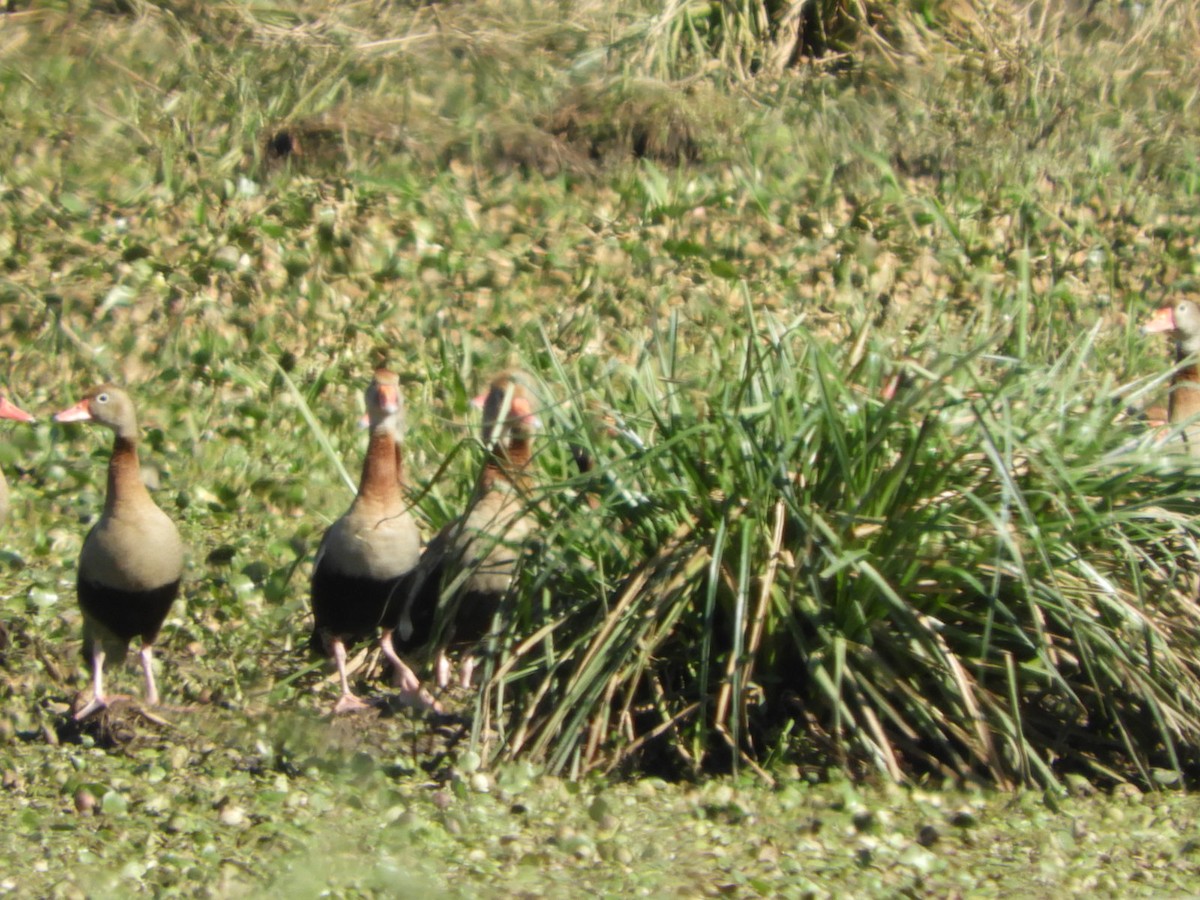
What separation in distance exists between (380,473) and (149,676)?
0.92 meters

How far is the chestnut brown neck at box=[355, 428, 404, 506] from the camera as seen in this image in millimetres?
4914

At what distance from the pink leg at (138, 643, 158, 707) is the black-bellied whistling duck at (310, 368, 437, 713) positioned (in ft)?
1.68

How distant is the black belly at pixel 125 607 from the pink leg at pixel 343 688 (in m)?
0.51

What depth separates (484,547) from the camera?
183 inches

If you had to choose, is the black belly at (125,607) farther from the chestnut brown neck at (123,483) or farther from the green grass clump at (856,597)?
the green grass clump at (856,597)

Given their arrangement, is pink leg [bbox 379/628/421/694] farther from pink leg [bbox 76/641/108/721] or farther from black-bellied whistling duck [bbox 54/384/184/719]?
pink leg [bbox 76/641/108/721]

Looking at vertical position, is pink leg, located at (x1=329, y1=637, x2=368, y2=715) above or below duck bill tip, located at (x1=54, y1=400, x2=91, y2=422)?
below

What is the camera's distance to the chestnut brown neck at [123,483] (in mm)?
4812

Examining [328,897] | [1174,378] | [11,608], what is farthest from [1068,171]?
[328,897]

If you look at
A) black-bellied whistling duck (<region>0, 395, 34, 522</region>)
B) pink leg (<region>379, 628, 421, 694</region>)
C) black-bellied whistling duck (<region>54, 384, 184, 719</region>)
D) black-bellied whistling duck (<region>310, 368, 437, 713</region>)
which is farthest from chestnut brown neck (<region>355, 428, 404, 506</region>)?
black-bellied whistling duck (<region>0, 395, 34, 522</region>)

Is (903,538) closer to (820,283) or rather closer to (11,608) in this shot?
(11,608)

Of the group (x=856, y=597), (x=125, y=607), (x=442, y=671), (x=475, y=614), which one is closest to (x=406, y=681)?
(x=442, y=671)

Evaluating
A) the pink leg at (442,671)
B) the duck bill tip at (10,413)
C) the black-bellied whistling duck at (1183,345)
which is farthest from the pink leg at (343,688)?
the black-bellied whistling duck at (1183,345)

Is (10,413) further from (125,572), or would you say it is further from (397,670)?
(397,670)
